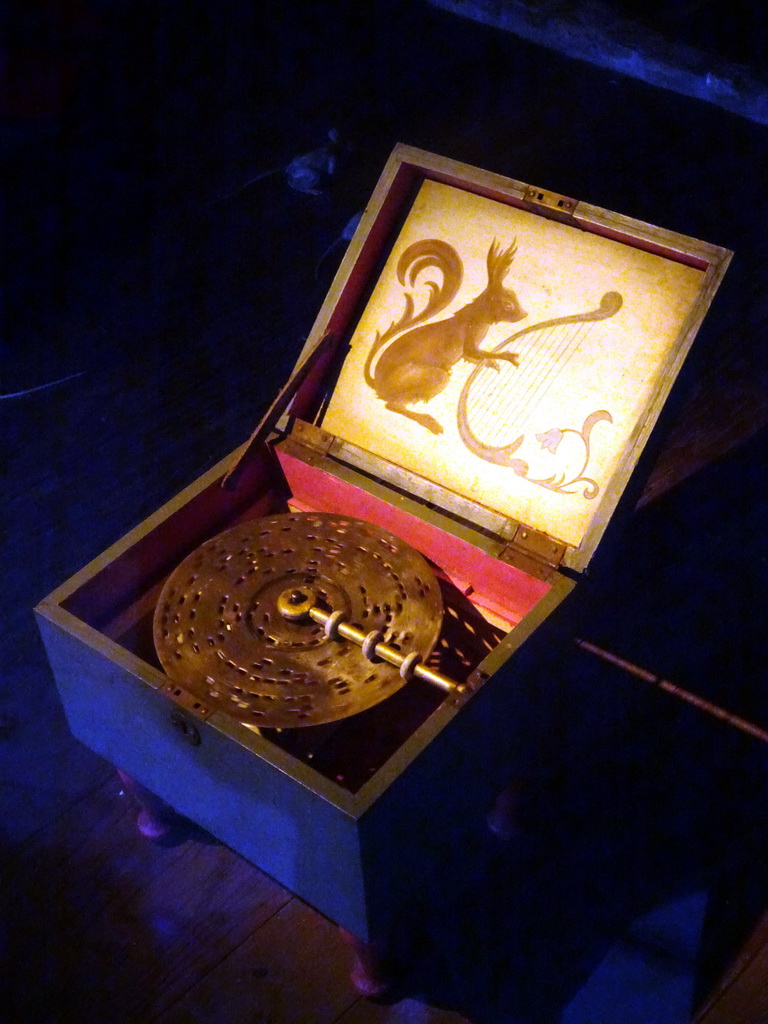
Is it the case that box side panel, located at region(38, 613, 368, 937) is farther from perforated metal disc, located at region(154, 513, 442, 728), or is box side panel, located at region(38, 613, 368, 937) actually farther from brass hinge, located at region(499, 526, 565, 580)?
brass hinge, located at region(499, 526, 565, 580)

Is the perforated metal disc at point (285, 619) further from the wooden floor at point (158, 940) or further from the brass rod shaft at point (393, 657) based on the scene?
the wooden floor at point (158, 940)

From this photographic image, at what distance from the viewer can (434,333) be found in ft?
4.25

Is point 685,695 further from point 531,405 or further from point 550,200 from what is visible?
point 550,200

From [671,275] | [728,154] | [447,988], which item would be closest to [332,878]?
[447,988]

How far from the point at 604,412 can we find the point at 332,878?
643 millimetres

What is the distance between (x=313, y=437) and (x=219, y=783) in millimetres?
498

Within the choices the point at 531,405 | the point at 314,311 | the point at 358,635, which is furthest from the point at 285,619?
the point at 314,311


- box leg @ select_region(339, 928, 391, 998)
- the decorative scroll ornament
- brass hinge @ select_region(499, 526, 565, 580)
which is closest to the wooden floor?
box leg @ select_region(339, 928, 391, 998)

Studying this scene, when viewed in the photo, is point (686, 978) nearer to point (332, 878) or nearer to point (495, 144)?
point (332, 878)

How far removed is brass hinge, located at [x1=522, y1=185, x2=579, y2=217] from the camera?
121 cm

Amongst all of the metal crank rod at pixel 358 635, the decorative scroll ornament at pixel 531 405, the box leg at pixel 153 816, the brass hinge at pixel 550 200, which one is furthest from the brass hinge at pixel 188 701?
the brass hinge at pixel 550 200

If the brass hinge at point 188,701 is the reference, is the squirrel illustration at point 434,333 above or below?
above

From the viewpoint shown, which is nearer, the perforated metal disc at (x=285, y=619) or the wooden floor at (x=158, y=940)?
the perforated metal disc at (x=285, y=619)

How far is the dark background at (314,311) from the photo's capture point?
4.50 ft
